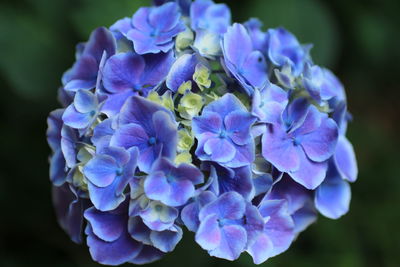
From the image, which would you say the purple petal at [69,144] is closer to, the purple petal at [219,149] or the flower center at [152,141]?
the flower center at [152,141]

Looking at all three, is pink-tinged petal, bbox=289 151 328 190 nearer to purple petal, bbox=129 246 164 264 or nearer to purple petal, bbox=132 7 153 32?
purple petal, bbox=129 246 164 264

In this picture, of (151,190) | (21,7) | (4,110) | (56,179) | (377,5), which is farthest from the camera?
(377,5)

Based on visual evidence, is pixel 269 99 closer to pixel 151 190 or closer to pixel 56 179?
pixel 151 190

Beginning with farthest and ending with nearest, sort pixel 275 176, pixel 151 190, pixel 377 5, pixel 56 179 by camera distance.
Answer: pixel 377 5
pixel 56 179
pixel 275 176
pixel 151 190

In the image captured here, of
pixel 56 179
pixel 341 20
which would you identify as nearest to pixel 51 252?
pixel 56 179

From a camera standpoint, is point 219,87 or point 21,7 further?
point 21,7

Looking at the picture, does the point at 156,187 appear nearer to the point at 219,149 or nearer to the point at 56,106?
the point at 219,149

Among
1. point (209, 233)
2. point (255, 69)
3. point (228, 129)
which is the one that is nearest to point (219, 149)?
point (228, 129)
